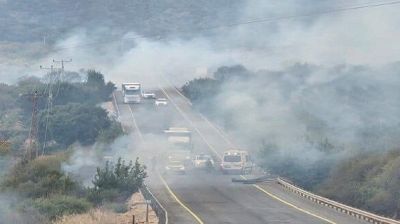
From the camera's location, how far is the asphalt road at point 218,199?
155 feet

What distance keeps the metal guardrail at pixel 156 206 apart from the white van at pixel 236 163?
11.8 m

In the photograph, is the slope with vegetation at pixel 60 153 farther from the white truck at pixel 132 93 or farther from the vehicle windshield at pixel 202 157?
the vehicle windshield at pixel 202 157

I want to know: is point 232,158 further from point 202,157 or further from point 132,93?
point 132,93

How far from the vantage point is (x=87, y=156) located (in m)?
71.1

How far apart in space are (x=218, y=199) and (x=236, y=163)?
47.6ft

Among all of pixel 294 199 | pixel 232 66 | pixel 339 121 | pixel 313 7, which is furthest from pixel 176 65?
pixel 294 199

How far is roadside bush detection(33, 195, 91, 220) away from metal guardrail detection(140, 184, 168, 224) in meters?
3.24

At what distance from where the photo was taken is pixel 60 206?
47.8 meters

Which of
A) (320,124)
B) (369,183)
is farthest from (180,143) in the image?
(369,183)

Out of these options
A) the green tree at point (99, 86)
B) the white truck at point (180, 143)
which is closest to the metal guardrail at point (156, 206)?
the white truck at point (180, 143)

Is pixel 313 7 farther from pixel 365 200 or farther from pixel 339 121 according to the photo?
pixel 365 200

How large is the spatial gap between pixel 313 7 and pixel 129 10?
44266 millimetres

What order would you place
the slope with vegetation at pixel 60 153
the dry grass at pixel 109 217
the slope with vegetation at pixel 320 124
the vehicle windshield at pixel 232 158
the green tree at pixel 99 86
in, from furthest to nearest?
the green tree at pixel 99 86 < the vehicle windshield at pixel 232 158 < the slope with vegetation at pixel 320 124 < the slope with vegetation at pixel 60 153 < the dry grass at pixel 109 217

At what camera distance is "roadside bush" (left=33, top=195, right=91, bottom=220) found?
4662 centimetres
